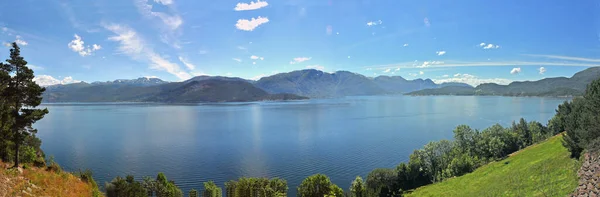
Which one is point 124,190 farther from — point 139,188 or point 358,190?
point 358,190

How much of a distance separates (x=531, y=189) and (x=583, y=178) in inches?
222

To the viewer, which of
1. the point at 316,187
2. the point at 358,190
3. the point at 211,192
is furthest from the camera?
the point at 211,192

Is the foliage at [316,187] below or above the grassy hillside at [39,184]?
below

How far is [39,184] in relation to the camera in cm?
2486

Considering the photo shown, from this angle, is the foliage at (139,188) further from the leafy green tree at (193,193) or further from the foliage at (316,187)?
the foliage at (316,187)

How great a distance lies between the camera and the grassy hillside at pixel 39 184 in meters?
21.6

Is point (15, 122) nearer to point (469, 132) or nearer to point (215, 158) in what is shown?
point (215, 158)

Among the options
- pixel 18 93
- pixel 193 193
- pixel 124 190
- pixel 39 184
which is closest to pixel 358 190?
pixel 193 193

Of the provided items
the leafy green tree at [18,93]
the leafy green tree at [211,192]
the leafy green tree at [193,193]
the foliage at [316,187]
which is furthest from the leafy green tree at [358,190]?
the leafy green tree at [18,93]

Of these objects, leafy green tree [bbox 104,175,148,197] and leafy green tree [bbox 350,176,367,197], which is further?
leafy green tree [bbox 350,176,367,197]

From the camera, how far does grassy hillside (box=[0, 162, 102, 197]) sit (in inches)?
850

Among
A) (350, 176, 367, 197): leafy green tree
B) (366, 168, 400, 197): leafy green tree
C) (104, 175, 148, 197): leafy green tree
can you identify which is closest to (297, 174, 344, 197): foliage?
(350, 176, 367, 197): leafy green tree

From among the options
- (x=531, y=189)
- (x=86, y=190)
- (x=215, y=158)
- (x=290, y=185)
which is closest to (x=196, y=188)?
(x=290, y=185)

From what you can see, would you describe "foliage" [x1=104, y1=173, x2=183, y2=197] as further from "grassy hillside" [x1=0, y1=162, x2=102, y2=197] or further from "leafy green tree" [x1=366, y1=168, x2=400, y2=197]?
"leafy green tree" [x1=366, y1=168, x2=400, y2=197]
